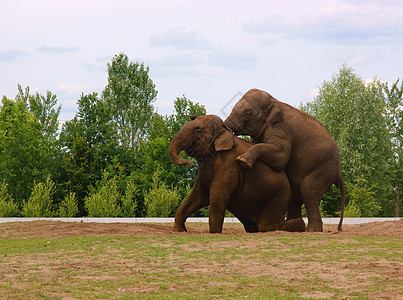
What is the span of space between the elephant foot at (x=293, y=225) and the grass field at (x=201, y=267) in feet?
3.62

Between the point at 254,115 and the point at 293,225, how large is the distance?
2.91 meters

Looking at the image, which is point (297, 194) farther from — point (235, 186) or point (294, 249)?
point (294, 249)

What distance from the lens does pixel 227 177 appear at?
13.1m

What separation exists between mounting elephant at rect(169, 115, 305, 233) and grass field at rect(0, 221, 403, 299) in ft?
3.09

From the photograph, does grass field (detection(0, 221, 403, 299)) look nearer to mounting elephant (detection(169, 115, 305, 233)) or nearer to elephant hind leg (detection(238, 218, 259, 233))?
mounting elephant (detection(169, 115, 305, 233))

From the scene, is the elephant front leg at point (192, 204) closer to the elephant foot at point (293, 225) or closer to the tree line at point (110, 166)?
the elephant foot at point (293, 225)

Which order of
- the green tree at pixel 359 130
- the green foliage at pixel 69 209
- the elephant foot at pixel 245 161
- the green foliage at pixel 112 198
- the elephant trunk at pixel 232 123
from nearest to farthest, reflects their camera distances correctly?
1. the elephant foot at pixel 245 161
2. the elephant trunk at pixel 232 123
3. the green foliage at pixel 112 198
4. the green foliage at pixel 69 209
5. the green tree at pixel 359 130

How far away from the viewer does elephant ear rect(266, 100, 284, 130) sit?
13.8m

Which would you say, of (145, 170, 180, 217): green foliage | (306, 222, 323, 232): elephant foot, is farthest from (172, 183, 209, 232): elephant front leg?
(145, 170, 180, 217): green foliage

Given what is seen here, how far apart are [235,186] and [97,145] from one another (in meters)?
15.8

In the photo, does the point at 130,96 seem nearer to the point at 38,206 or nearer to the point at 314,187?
the point at 38,206

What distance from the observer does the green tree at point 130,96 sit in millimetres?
53188

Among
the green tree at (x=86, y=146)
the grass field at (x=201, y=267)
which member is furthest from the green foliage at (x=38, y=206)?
the grass field at (x=201, y=267)

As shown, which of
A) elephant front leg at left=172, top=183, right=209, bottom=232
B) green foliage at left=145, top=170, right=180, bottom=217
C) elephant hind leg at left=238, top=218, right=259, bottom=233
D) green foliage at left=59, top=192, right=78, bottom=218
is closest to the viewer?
elephant front leg at left=172, top=183, right=209, bottom=232
